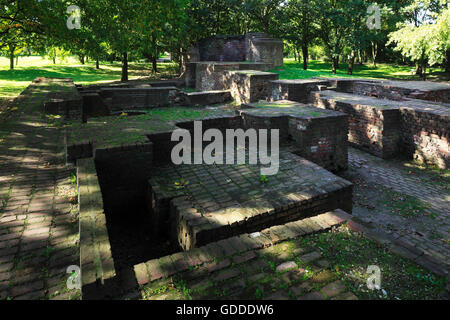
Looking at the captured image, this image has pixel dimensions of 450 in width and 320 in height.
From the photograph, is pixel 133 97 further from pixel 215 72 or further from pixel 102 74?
pixel 102 74

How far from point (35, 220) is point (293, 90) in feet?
31.9

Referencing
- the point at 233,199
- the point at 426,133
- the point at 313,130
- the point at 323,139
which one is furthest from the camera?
the point at 426,133

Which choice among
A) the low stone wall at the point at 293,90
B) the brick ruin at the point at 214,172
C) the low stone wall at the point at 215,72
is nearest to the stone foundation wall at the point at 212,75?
the low stone wall at the point at 215,72

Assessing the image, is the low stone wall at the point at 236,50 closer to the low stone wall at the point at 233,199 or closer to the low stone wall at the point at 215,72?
the low stone wall at the point at 215,72

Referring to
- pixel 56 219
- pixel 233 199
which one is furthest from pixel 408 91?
pixel 56 219

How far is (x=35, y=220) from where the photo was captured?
332 centimetres

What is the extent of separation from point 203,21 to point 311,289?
83.5 ft

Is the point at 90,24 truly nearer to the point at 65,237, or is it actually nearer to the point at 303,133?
the point at 303,133

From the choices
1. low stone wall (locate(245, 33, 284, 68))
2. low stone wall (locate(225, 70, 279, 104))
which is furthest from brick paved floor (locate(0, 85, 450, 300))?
low stone wall (locate(245, 33, 284, 68))

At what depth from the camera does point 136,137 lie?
4.87m

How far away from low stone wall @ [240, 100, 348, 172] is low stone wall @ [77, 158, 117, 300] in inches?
162

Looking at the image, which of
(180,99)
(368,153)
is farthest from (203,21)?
→ (368,153)

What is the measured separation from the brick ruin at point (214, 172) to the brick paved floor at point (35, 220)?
34 cm

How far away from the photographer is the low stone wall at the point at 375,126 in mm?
8109
